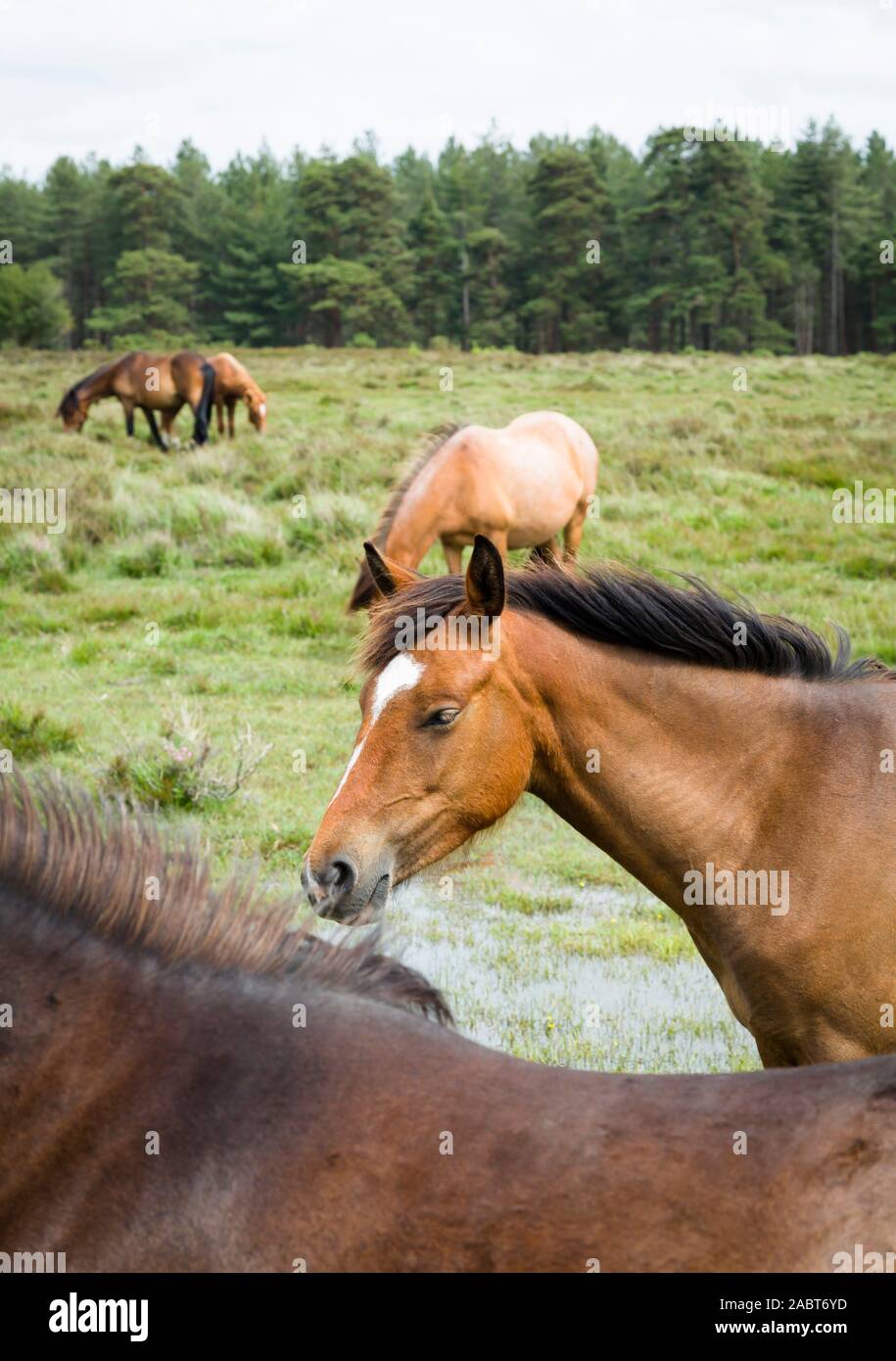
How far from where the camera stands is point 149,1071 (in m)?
1.78

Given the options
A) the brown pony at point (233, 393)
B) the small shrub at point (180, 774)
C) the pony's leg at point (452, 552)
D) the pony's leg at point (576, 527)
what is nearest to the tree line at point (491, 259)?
the brown pony at point (233, 393)

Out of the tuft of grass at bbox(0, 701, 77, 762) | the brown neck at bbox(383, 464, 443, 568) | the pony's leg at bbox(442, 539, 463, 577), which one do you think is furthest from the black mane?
the pony's leg at bbox(442, 539, 463, 577)

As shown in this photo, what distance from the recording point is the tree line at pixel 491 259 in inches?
1956

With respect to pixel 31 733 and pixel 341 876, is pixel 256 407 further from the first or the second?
pixel 341 876

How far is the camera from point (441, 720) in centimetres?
304

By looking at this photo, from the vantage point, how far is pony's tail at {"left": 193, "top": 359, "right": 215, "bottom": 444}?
793 inches

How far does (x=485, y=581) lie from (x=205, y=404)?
18666 millimetres

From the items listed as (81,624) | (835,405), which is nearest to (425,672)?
(81,624)

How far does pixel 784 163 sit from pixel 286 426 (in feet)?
161

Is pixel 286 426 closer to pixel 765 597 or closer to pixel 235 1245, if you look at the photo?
pixel 765 597

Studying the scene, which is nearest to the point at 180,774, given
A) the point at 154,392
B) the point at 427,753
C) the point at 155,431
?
the point at 427,753

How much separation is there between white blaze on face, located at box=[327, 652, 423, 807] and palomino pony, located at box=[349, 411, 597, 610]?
4.80 m

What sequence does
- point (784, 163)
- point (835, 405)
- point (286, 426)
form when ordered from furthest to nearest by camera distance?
point (784, 163) < point (835, 405) < point (286, 426)

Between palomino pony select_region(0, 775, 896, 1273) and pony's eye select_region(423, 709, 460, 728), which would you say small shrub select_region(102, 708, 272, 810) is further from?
palomino pony select_region(0, 775, 896, 1273)
